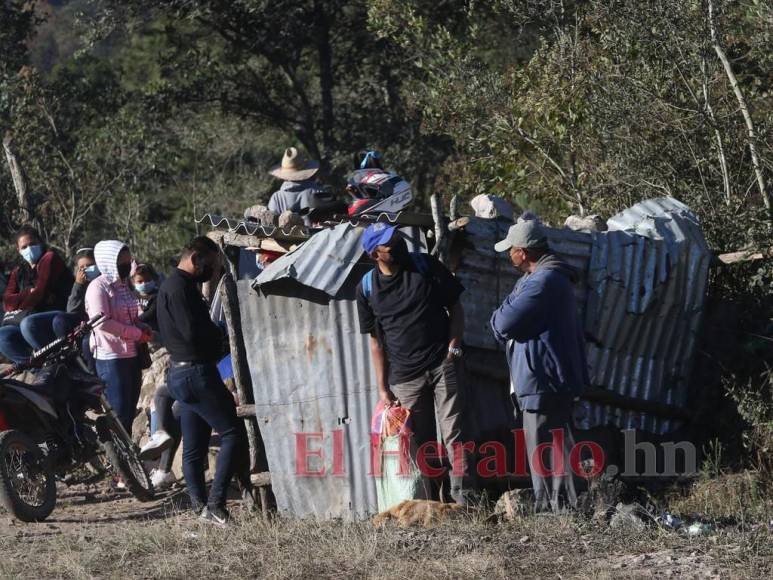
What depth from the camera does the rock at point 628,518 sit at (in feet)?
21.6

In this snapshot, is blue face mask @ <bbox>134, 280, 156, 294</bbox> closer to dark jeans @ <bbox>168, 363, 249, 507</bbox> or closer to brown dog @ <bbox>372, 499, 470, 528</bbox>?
dark jeans @ <bbox>168, 363, 249, 507</bbox>

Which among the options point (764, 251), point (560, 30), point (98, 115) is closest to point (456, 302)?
point (764, 251)

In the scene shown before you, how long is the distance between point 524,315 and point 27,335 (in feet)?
16.2

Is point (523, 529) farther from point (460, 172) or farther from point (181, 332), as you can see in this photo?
point (460, 172)

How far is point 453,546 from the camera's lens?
6.49 meters

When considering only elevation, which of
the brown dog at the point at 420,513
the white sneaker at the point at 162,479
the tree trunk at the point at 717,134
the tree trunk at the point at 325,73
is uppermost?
the tree trunk at the point at 325,73

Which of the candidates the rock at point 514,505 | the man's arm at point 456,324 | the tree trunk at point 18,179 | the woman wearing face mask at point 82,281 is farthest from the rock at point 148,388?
the tree trunk at point 18,179

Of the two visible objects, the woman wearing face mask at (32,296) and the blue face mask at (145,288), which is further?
the blue face mask at (145,288)

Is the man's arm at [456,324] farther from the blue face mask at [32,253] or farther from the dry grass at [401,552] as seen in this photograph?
the blue face mask at [32,253]

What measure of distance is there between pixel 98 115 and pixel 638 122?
1143 cm

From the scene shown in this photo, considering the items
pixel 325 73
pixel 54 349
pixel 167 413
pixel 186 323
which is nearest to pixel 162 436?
pixel 167 413

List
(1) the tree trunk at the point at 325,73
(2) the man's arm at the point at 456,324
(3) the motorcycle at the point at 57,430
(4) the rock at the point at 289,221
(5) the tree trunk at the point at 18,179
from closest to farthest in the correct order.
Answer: (2) the man's arm at the point at 456,324 < (4) the rock at the point at 289,221 < (3) the motorcycle at the point at 57,430 < (5) the tree trunk at the point at 18,179 < (1) the tree trunk at the point at 325,73

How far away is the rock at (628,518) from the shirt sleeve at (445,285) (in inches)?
61.6

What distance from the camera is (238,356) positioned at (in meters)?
8.16
